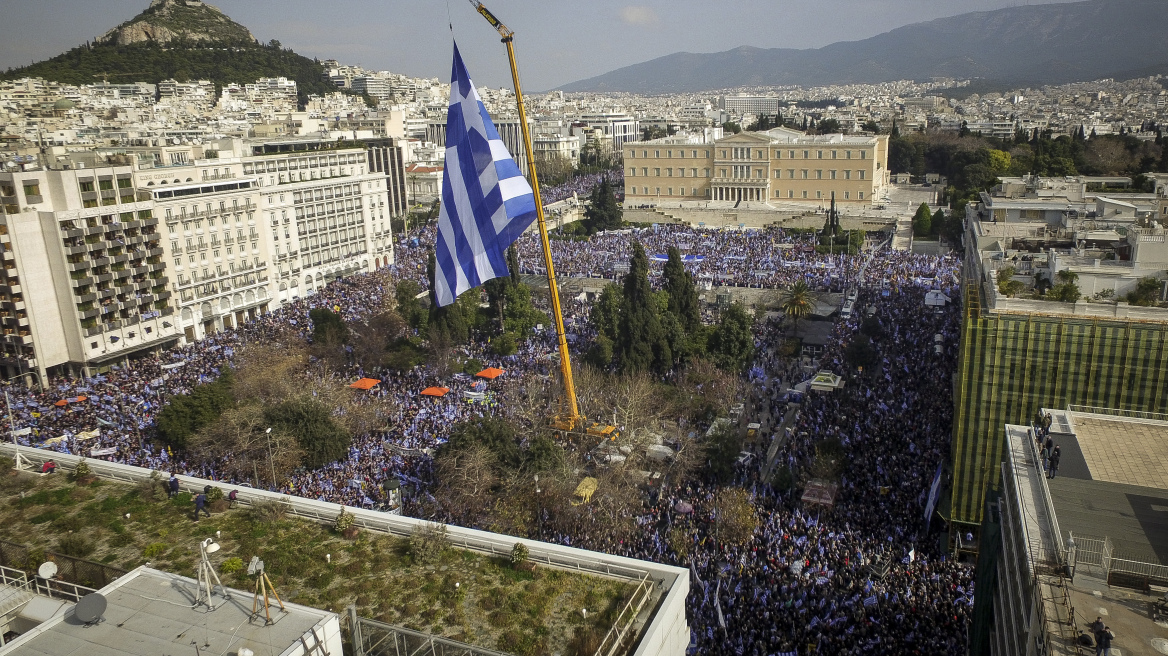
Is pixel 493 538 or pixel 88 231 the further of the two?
pixel 88 231

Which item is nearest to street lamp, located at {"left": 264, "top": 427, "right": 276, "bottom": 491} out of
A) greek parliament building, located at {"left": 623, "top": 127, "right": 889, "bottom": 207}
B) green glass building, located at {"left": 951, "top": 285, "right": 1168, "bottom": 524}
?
green glass building, located at {"left": 951, "top": 285, "right": 1168, "bottom": 524}

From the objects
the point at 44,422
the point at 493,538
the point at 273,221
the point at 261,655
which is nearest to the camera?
the point at 261,655

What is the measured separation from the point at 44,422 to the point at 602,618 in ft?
73.0

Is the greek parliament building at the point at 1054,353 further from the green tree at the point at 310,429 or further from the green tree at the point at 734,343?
the green tree at the point at 310,429

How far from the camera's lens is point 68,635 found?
276 inches

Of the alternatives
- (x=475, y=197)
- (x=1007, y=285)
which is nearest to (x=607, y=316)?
(x=475, y=197)

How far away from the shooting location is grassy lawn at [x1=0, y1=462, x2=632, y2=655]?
8414 millimetres

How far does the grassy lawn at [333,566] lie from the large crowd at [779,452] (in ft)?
17.2

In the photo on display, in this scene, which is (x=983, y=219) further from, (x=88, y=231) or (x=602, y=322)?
(x=88, y=231)

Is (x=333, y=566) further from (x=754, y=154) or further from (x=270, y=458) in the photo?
(x=754, y=154)

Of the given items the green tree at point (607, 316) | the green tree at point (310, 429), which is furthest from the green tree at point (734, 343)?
the green tree at point (310, 429)

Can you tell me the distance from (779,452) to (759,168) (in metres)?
44.8

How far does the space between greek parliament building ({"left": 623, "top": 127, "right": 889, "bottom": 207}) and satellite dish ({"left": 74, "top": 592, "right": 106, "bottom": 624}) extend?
58.9 m

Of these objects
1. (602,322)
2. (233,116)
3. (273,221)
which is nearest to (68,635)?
(602,322)
